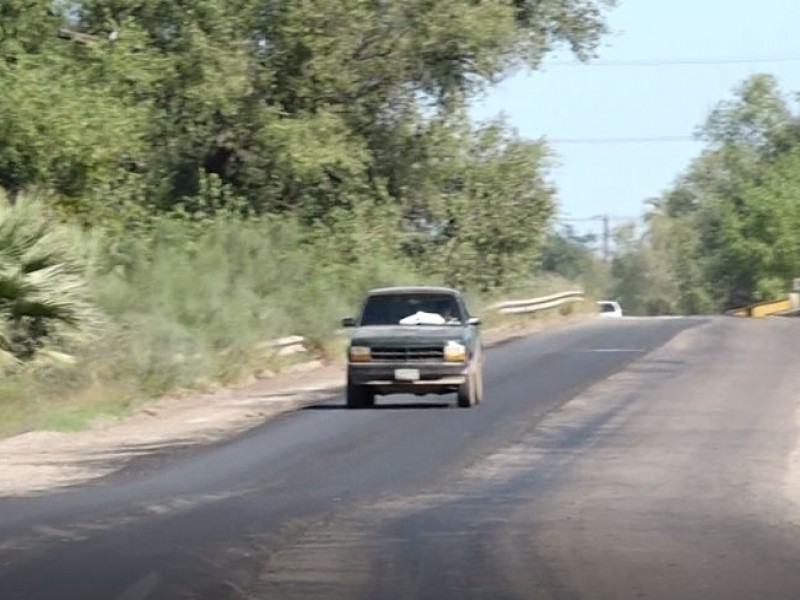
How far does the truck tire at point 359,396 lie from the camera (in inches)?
1052

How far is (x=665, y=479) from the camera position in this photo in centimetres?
1859

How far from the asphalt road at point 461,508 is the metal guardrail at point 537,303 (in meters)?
18.9

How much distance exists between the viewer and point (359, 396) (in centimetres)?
2694

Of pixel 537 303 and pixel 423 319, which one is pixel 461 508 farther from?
pixel 537 303

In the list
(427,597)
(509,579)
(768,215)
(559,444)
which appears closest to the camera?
(427,597)

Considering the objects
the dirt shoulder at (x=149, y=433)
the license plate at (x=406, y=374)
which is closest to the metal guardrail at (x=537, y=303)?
the dirt shoulder at (x=149, y=433)

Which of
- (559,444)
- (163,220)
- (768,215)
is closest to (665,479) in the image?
(559,444)

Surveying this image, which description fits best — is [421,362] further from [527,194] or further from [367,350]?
[527,194]

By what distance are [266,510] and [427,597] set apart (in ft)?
16.8

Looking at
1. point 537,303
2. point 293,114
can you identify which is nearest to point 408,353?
point 293,114

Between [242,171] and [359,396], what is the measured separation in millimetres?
17324

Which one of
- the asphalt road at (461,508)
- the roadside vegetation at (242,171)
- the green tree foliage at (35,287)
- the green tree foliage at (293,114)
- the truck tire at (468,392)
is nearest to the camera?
the asphalt road at (461,508)

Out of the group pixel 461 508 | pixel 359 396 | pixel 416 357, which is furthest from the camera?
pixel 359 396

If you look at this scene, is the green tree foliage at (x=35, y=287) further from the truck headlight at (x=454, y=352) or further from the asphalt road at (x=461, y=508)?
the truck headlight at (x=454, y=352)
